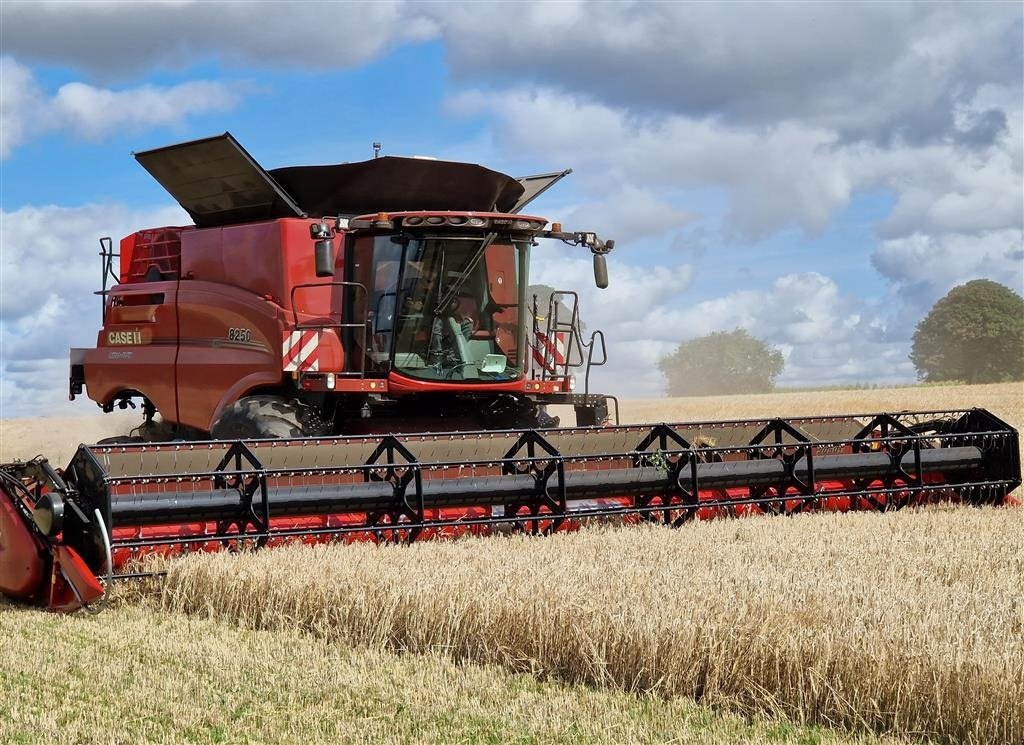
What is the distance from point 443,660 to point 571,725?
0.79 meters

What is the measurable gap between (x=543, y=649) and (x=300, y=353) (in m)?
4.34

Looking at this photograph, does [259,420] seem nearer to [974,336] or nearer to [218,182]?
[218,182]

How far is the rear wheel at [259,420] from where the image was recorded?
7715mm

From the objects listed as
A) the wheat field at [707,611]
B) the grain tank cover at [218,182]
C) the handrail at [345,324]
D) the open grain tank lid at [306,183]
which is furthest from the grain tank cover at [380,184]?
the wheat field at [707,611]

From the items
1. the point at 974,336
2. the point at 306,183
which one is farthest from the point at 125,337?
the point at 974,336

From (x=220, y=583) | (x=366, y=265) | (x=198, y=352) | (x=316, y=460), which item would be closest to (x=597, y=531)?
(x=316, y=460)

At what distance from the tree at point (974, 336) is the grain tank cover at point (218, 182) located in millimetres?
47534

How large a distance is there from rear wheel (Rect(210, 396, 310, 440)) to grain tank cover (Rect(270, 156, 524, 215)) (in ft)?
5.30

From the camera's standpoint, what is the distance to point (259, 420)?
7.77m

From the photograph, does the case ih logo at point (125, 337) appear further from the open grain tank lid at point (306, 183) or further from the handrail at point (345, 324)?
the handrail at point (345, 324)

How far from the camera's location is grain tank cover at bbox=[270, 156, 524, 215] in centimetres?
870

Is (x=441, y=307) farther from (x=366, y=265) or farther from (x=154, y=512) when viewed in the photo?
(x=154, y=512)

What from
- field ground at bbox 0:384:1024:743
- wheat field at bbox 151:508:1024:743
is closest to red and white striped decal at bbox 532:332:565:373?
wheat field at bbox 151:508:1024:743

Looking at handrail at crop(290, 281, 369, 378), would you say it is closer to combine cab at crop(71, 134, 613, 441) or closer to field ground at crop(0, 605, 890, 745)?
combine cab at crop(71, 134, 613, 441)
